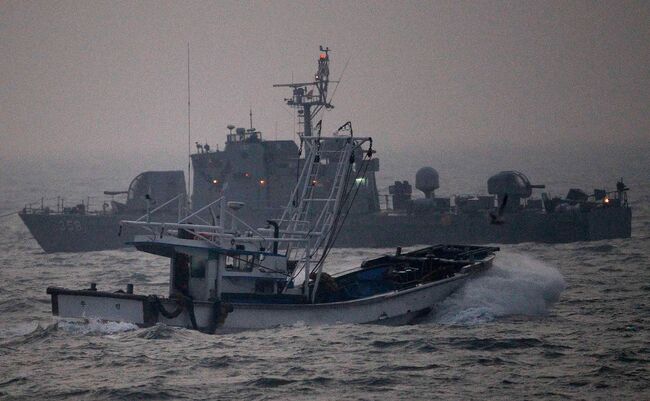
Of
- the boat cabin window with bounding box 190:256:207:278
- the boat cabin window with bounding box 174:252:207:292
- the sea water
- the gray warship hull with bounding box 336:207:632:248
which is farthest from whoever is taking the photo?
the gray warship hull with bounding box 336:207:632:248

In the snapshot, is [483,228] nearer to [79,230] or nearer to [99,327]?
[79,230]

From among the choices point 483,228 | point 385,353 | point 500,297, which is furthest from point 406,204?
point 385,353

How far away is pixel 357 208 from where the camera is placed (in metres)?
58.1

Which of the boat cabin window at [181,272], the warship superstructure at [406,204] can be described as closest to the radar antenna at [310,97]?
the warship superstructure at [406,204]

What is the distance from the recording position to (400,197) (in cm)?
6088

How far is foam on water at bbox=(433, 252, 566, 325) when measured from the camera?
28.4 m

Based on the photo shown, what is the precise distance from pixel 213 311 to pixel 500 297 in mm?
9986

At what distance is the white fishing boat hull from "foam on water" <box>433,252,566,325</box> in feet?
8.50

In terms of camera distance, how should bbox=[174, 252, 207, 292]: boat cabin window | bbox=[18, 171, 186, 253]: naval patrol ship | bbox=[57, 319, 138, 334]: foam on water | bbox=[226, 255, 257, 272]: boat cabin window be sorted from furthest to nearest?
bbox=[18, 171, 186, 253]: naval patrol ship, bbox=[226, 255, 257, 272]: boat cabin window, bbox=[174, 252, 207, 292]: boat cabin window, bbox=[57, 319, 138, 334]: foam on water

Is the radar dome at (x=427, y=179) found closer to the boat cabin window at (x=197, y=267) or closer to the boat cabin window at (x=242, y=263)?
the boat cabin window at (x=242, y=263)

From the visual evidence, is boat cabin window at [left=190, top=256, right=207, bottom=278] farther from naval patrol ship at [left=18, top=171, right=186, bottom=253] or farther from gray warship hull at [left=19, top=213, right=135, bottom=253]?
gray warship hull at [left=19, top=213, right=135, bottom=253]

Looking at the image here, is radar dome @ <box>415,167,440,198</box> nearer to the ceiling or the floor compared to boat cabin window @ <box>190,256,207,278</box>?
nearer to the ceiling

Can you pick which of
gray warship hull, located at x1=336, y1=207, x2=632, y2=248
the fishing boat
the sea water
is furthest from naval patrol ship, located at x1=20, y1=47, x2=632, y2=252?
the fishing boat

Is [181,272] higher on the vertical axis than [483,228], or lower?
lower
